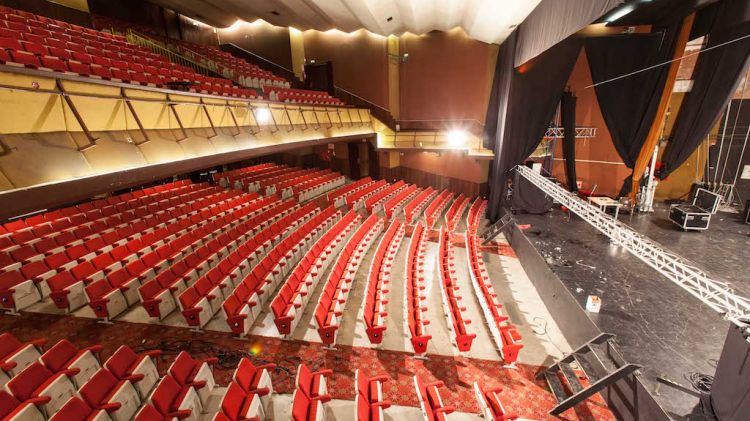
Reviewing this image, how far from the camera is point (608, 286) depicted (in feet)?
12.3

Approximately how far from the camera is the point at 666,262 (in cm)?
368

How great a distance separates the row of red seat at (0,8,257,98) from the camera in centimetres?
325

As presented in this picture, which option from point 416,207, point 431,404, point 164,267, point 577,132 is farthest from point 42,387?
point 577,132

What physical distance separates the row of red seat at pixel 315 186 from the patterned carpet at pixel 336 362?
14.7 feet

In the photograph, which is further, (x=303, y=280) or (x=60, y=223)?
(x=60, y=223)

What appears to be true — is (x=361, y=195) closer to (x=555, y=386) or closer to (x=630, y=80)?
(x=555, y=386)

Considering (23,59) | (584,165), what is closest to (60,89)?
(23,59)

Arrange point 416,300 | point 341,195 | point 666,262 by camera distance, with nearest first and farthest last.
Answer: point 416,300 < point 666,262 < point 341,195

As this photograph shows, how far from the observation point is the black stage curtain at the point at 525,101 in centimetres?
604

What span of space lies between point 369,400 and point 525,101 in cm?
645

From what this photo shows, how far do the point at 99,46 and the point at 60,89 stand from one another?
2.82 m

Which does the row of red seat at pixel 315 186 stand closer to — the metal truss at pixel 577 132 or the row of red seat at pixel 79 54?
the row of red seat at pixel 79 54

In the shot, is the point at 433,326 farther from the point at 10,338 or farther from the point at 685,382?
the point at 10,338

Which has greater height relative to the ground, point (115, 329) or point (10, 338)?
point (10, 338)
